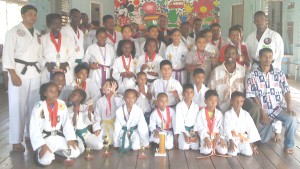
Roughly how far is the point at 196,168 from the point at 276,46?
7.78 ft

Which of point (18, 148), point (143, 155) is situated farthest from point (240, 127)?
point (18, 148)

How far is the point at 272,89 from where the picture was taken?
4.19 m

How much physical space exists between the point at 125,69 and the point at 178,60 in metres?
0.81

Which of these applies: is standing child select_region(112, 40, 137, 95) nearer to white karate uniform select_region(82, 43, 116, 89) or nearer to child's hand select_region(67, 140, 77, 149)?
white karate uniform select_region(82, 43, 116, 89)

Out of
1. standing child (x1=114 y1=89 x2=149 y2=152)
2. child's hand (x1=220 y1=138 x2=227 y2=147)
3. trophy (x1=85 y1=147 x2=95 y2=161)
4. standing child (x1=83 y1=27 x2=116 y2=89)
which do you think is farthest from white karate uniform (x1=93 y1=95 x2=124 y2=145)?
child's hand (x1=220 y1=138 x2=227 y2=147)

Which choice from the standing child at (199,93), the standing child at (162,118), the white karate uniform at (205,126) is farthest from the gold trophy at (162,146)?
the standing child at (199,93)

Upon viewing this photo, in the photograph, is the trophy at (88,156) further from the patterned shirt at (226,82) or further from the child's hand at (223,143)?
the patterned shirt at (226,82)

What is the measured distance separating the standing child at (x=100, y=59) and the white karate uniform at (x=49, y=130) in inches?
44.7

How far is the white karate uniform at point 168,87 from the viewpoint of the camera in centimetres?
450

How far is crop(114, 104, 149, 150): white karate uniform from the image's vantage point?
4.06 m

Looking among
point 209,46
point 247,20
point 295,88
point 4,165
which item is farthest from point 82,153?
point 295,88

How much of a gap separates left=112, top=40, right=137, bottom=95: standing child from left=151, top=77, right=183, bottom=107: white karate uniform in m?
0.35

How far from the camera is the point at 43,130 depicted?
11.8 feet

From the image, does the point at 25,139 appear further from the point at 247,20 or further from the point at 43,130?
the point at 247,20
